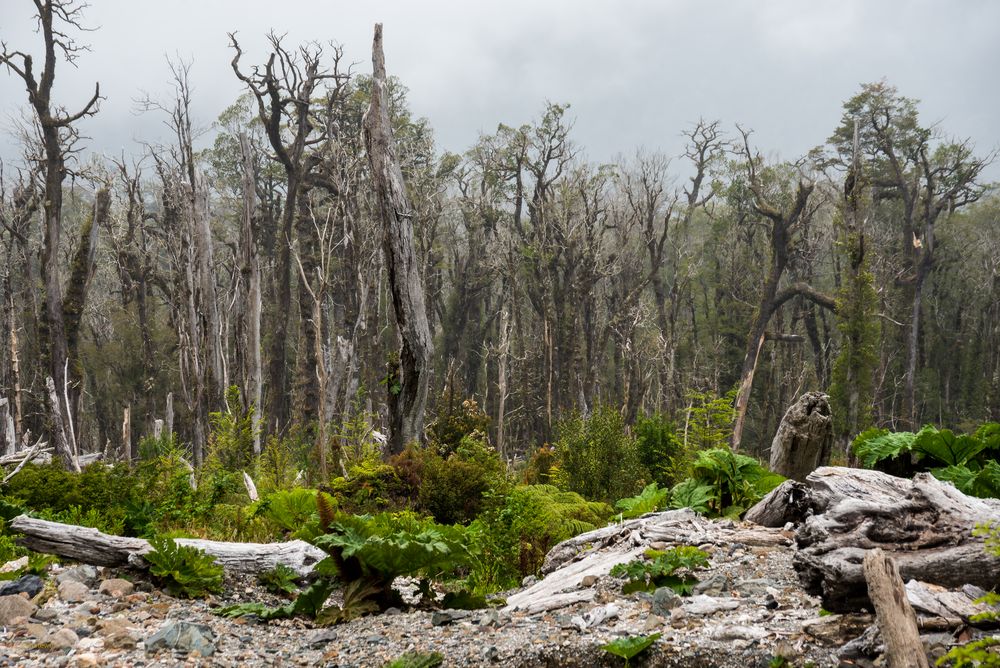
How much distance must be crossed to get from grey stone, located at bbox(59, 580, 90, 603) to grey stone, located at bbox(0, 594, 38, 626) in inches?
14.1

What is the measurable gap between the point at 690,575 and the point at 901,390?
33623 millimetres

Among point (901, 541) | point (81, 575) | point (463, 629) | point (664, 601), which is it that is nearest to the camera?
point (901, 541)

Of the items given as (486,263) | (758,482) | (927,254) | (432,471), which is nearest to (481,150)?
(486,263)

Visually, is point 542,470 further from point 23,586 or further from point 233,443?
point 23,586

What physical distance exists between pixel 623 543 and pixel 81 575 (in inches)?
163

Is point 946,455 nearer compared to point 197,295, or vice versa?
point 946,455

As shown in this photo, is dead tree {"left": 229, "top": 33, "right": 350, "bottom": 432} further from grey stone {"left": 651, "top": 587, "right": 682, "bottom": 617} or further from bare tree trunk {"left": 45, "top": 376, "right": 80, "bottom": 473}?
grey stone {"left": 651, "top": 587, "right": 682, "bottom": 617}

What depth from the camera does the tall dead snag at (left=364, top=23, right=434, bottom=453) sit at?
11102 mm

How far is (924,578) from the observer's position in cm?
365

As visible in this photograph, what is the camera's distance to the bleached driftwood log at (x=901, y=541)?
11.6ft

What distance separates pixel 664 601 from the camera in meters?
4.24

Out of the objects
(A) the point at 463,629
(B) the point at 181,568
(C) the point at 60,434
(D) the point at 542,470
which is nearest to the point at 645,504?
(A) the point at 463,629

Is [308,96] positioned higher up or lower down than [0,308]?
higher up

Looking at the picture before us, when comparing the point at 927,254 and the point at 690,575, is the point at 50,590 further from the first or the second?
the point at 927,254
